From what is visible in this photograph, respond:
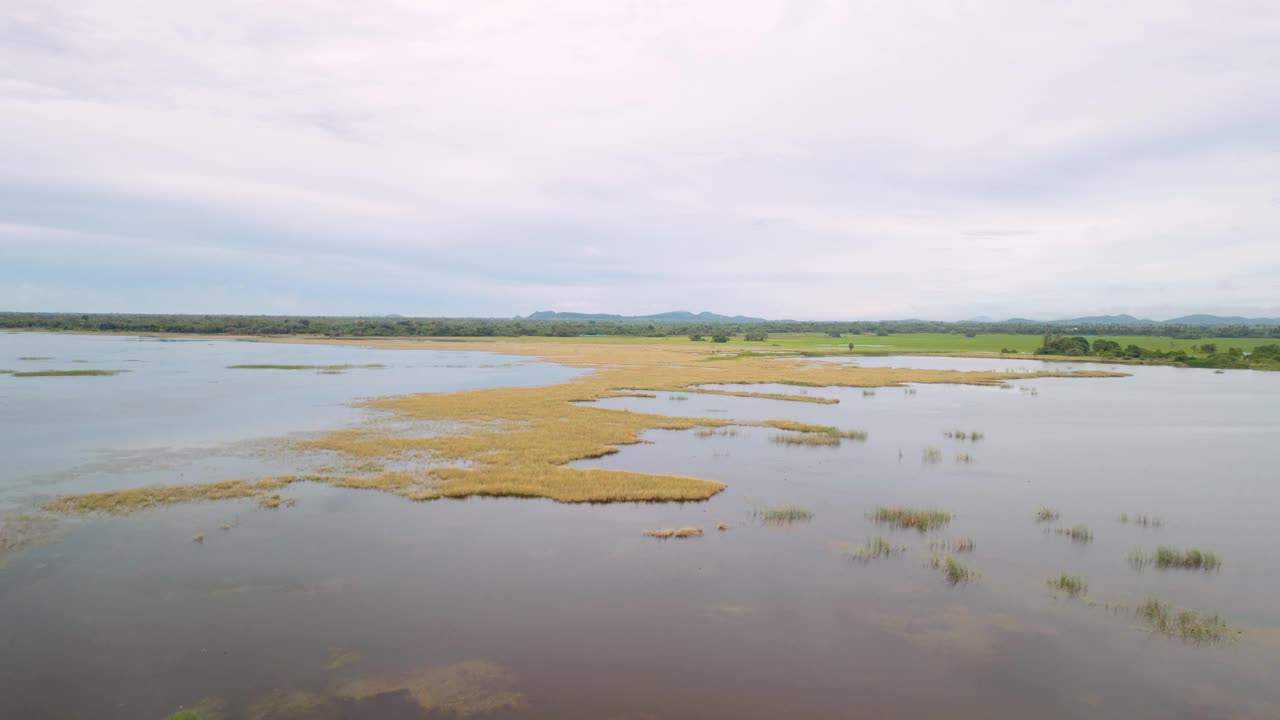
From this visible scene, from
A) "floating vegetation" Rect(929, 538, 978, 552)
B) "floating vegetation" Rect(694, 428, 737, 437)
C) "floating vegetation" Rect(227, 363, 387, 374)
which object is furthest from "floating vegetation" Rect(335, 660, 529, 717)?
"floating vegetation" Rect(227, 363, 387, 374)

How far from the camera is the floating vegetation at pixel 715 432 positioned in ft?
104

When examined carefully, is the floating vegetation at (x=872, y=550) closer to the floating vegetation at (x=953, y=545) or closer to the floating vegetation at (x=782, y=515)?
the floating vegetation at (x=953, y=545)

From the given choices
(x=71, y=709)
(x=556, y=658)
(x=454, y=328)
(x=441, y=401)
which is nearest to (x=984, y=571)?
(x=556, y=658)

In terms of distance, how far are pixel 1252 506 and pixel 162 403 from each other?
49076mm

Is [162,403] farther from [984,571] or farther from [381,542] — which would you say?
[984,571]

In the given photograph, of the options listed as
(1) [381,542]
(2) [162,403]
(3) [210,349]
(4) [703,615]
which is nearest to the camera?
(4) [703,615]

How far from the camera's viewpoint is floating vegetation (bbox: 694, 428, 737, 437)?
104 ft

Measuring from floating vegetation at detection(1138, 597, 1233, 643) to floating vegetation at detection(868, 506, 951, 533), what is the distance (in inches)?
213

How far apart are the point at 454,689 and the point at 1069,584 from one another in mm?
12844

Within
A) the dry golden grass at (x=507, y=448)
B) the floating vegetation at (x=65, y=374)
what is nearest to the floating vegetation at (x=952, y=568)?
the dry golden grass at (x=507, y=448)

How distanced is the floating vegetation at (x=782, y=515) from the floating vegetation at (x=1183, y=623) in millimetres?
7727

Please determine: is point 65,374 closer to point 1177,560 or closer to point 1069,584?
point 1069,584

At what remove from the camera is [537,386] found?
50.3 metres

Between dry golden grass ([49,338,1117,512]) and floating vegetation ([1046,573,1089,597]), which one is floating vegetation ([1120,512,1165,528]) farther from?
dry golden grass ([49,338,1117,512])
